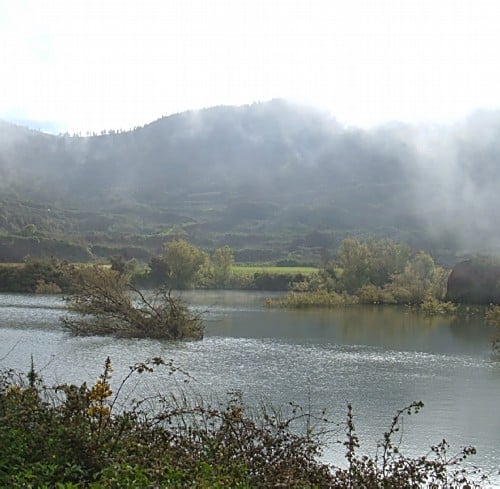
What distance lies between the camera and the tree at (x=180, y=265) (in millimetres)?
54562

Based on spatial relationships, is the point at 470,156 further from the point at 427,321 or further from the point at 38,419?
the point at 38,419

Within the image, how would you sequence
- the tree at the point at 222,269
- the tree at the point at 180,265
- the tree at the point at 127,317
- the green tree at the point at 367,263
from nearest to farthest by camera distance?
the tree at the point at 127,317 → the green tree at the point at 367,263 → the tree at the point at 180,265 → the tree at the point at 222,269

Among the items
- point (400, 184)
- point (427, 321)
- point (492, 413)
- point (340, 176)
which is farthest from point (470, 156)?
point (492, 413)

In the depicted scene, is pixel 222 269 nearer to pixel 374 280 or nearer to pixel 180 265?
pixel 180 265

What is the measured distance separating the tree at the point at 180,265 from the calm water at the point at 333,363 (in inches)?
796

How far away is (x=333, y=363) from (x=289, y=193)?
132m

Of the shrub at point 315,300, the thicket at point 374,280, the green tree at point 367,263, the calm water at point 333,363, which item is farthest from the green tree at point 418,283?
the calm water at point 333,363

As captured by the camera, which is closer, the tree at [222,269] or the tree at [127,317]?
the tree at [127,317]

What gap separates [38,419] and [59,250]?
6730cm

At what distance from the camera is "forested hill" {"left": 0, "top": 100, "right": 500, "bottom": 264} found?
104438 mm

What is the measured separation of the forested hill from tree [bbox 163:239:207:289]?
35.7 metres

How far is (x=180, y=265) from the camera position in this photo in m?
54.6

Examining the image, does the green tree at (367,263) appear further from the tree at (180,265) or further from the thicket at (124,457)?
the thicket at (124,457)

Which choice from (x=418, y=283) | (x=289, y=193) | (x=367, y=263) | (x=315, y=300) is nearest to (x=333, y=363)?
(x=315, y=300)
